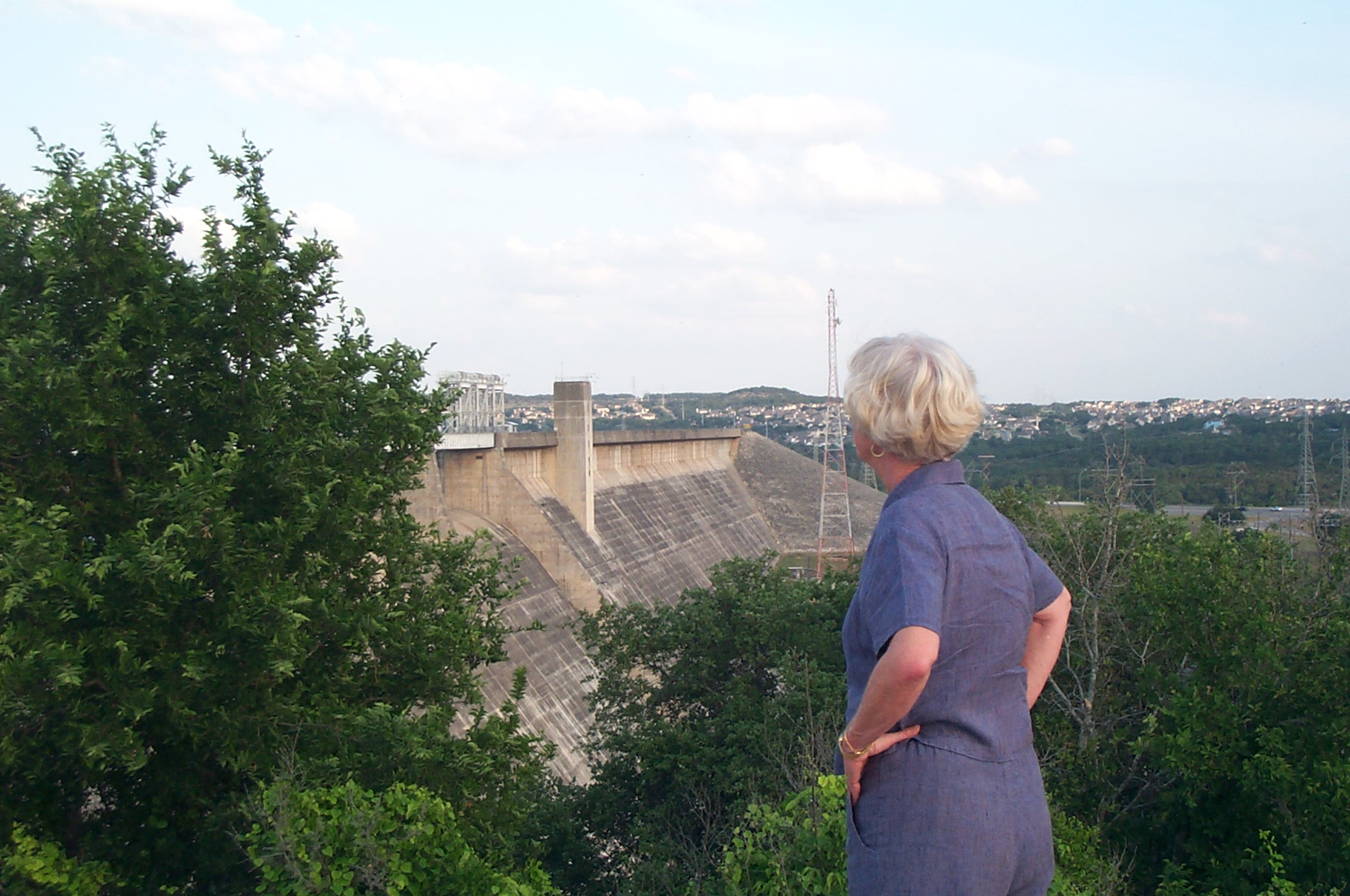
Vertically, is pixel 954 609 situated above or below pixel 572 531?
above

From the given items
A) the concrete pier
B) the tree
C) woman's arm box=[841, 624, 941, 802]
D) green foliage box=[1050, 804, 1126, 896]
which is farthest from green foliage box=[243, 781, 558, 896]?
the concrete pier

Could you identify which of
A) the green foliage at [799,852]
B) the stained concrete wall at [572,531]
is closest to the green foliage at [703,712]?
the stained concrete wall at [572,531]

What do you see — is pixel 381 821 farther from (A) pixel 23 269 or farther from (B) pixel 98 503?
(A) pixel 23 269

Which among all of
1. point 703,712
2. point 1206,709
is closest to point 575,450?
point 703,712

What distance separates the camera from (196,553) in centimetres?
660

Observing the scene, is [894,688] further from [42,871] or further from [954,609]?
[42,871]

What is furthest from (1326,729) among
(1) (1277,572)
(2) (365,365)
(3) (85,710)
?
(3) (85,710)

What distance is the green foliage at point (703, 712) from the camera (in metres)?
10.4

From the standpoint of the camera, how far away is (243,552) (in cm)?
689

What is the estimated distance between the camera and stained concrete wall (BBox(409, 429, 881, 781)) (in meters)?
18.3

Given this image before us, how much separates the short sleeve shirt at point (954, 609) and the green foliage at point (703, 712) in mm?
6902

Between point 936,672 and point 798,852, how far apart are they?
2.50 meters

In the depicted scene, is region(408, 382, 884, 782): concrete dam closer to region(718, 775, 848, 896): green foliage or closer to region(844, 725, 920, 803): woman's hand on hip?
region(718, 775, 848, 896): green foliage

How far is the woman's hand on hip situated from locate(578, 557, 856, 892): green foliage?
685 cm
